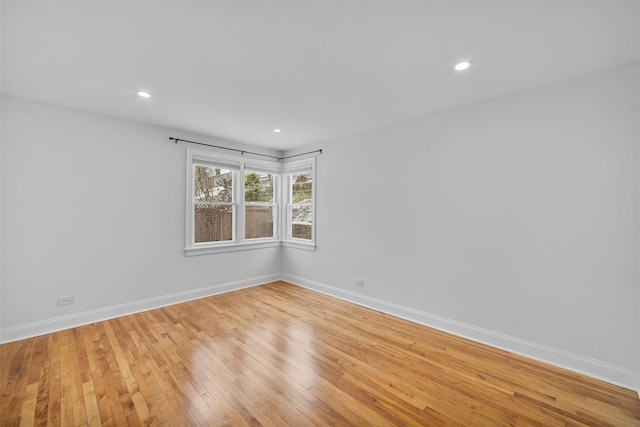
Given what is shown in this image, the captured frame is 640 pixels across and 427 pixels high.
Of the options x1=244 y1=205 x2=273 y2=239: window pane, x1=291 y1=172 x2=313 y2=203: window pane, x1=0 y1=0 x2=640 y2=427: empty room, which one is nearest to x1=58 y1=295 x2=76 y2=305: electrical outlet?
x1=0 y1=0 x2=640 y2=427: empty room

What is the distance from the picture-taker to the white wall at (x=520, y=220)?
7.21ft

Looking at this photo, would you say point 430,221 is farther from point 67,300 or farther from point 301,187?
point 67,300

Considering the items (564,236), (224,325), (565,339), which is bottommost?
(224,325)

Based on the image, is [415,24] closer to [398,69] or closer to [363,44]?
[363,44]

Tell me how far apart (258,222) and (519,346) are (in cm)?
416

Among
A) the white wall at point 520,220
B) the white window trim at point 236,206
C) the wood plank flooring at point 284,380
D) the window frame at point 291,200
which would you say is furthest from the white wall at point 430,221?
the window frame at point 291,200

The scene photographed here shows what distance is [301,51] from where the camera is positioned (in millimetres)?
1976

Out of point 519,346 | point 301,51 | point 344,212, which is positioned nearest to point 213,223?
point 344,212

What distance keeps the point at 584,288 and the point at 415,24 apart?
2610 mm

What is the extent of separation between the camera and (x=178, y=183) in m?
3.96

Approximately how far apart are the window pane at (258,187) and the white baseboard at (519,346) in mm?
2487

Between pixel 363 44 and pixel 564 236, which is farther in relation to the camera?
pixel 564 236

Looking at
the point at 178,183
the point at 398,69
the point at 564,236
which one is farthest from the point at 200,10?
the point at 564,236

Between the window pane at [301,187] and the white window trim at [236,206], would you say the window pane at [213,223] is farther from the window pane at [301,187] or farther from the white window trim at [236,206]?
the window pane at [301,187]
